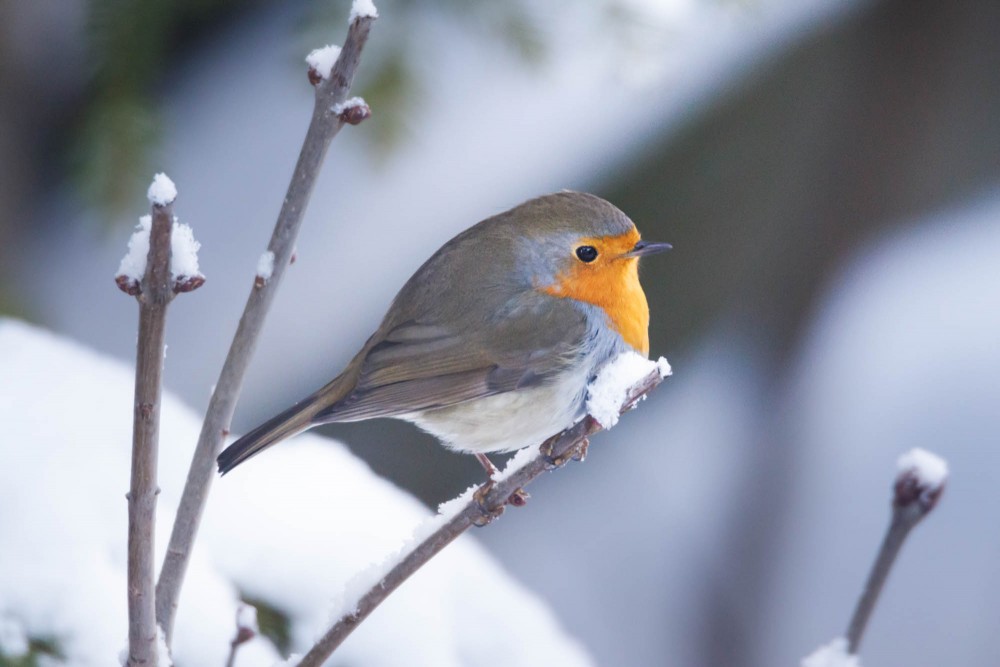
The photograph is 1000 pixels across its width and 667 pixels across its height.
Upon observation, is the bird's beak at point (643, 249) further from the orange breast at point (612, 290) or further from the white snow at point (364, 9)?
the white snow at point (364, 9)

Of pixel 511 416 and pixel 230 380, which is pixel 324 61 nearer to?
pixel 230 380

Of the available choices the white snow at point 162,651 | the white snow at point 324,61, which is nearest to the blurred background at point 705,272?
the white snow at point 324,61

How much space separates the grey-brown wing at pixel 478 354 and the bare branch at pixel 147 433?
0.80 m

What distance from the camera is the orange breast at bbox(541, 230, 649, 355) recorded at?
2.03 m

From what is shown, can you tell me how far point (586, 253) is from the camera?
201 centimetres

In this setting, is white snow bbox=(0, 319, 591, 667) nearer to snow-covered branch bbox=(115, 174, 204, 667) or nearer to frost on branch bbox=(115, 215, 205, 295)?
snow-covered branch bbox=(115, 174, 204, 667)

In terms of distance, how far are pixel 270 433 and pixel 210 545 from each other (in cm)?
46

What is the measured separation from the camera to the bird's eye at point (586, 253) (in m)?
1.99

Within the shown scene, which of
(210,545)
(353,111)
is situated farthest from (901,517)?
(210,545)

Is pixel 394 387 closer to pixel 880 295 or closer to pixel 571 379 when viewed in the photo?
pixel 571 379

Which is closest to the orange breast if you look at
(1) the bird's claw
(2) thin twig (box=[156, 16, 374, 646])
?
(1) the bird's claw

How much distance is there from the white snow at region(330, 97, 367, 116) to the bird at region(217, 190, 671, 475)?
675mm

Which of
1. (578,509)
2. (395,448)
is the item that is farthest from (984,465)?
(395,448)

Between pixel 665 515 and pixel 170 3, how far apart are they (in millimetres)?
2572
